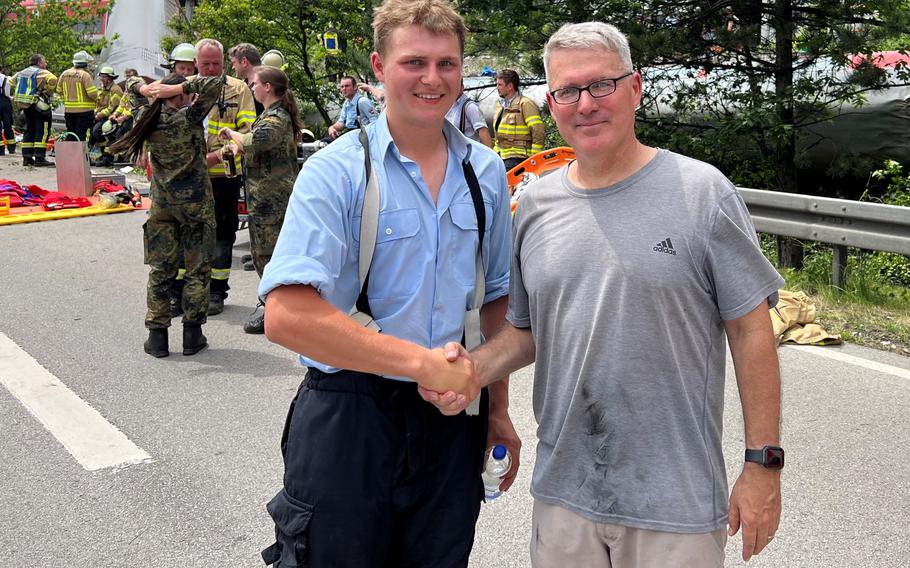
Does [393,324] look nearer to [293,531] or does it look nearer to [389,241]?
[389,241]

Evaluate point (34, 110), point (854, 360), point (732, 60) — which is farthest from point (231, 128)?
point (34, 110)

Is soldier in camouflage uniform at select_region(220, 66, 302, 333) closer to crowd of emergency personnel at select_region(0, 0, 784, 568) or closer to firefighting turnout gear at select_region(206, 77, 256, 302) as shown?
firefighting turnout gear at select_region(206, 77, 256, 302)

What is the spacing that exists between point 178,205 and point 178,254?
14.4 inches

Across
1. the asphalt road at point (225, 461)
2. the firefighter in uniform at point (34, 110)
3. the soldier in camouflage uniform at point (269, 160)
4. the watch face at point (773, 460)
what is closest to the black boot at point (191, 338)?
the asphalt road at point (225, 461)

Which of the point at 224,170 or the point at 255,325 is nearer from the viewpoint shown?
the point at 255,325

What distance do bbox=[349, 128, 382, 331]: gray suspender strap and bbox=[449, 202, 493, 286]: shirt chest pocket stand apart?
219 mm

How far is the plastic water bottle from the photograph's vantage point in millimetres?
2561

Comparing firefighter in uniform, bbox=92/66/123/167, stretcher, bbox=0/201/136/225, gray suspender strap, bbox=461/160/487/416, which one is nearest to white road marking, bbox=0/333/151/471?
gray suspender strap, bbox=461/160/487/416

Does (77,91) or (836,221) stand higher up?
(77,91)

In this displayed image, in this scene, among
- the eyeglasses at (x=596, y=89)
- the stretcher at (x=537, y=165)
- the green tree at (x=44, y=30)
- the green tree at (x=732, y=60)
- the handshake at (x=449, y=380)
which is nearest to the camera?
the handshake at (x=449, y=380)

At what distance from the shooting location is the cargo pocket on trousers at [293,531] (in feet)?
7.54

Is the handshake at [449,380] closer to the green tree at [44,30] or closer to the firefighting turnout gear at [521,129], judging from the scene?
the firefighting turnout gear at [521,129]

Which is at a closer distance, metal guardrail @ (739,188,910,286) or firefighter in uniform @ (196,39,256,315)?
metal guardrail @ (739,188,910,286)

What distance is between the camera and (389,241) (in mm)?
2295
